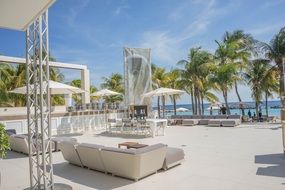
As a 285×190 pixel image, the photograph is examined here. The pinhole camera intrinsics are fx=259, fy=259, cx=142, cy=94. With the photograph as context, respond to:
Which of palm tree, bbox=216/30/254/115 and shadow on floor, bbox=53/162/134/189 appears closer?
shadow on floor, bbox=53/162/134/189

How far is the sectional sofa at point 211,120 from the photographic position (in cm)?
1670

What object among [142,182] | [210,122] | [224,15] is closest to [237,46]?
[224,15]

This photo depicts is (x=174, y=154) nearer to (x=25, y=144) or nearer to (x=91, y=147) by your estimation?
(x=91, y=147)

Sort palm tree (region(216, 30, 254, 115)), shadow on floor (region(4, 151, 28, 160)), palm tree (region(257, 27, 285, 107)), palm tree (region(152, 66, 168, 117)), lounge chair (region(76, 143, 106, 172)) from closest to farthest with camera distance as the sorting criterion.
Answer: lounge chair (region(76, 143, 106, 172)) < shadow on floor (region(4, 151, 28, 160)) < palm tree (region(257, 27, 285, 107)) < palm tree (region(216, 30, 254, 115)) < palm tree (region(152, 66, 168, 117))

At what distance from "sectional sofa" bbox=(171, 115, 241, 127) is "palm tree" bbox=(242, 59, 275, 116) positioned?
17.4 feet

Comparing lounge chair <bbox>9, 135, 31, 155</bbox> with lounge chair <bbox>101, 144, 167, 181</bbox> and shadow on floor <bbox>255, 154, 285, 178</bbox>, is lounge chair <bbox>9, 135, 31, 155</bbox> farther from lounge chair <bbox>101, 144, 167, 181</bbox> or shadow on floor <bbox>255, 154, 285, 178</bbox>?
shadow on floor <bbox>255, 154, 285, 178</bbox>

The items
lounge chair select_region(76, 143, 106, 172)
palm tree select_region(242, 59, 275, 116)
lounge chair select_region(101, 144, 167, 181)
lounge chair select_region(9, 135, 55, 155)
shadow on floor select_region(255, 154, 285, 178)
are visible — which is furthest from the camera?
palm tree select_region(242, 59, 275, 116)

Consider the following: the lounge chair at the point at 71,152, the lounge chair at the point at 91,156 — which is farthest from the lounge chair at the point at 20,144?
the lounge chair at the point at 91,156

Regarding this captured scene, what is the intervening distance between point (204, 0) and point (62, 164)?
1092cm

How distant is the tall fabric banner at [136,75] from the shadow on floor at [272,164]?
42.7ft

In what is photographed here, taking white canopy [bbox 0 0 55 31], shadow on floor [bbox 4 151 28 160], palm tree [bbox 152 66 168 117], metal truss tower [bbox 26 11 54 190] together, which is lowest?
shadow on floor [bbox 4 151 28 160]

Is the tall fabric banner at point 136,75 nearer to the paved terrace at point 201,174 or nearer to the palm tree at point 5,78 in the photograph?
the palm tree at point 5,78

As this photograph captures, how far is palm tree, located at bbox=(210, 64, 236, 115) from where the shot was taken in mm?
20922

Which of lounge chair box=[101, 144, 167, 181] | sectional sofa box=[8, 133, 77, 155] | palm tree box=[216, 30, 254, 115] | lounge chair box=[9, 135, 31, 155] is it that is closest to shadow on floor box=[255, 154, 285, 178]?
lounge chair box=[101, 144, 167, 181]
